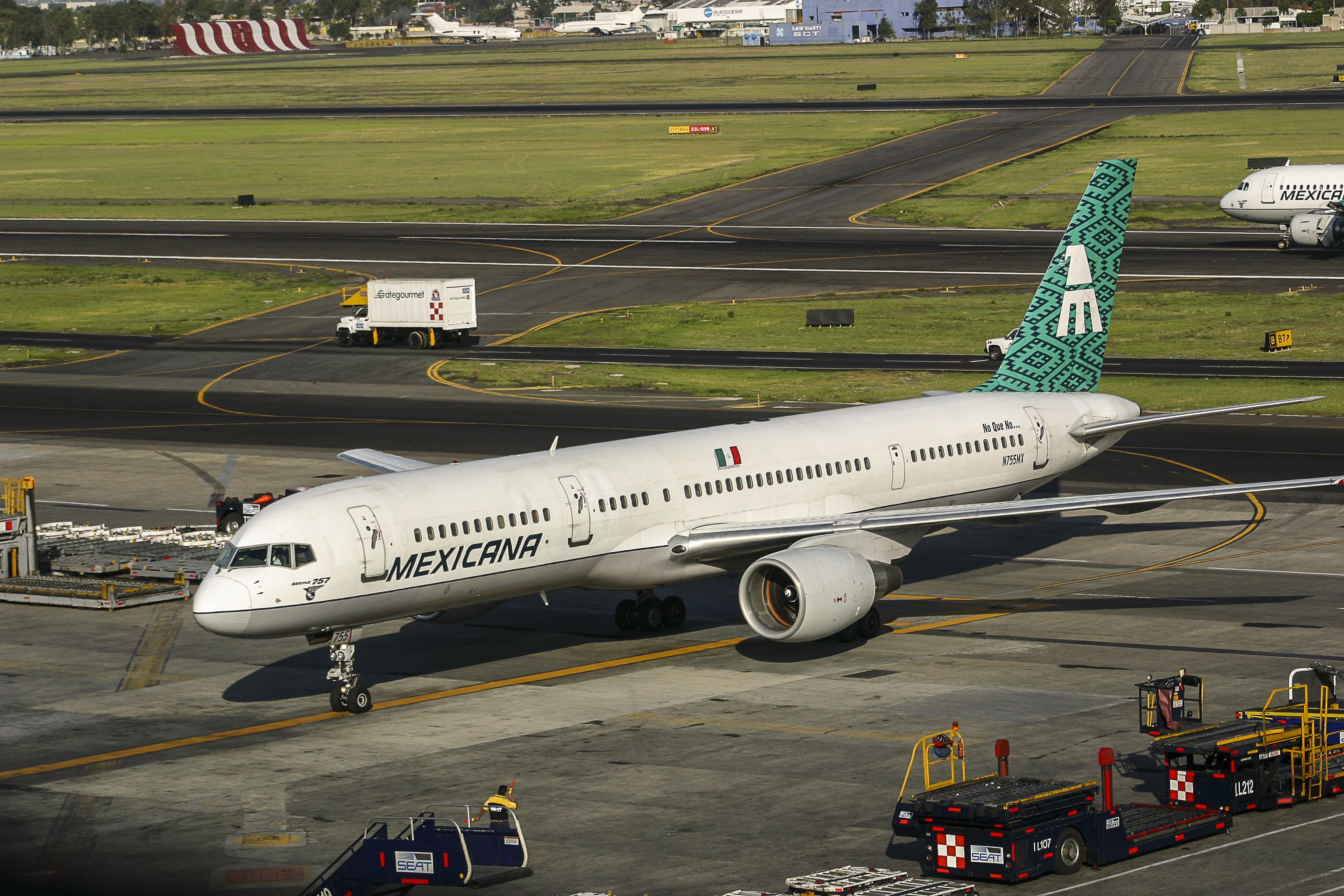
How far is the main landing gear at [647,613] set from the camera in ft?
139

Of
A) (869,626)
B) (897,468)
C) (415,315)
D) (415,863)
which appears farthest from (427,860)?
(415,315)

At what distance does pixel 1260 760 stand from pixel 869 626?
14.2m

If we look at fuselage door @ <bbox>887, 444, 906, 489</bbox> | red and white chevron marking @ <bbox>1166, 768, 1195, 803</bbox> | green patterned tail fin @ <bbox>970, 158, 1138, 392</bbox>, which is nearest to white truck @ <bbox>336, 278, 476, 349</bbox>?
green patterned tail fin @ <bbox>970, 158, 1138, 392</bbox>

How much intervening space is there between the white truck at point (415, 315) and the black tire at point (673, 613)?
160 feet

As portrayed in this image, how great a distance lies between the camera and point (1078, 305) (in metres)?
51.4

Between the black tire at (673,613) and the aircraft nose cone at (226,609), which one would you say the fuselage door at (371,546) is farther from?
the black tire at (673,613)

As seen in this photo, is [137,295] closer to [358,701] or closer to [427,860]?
[358,701]

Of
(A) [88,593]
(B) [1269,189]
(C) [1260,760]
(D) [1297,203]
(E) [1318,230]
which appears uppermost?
(B) [1269,189]

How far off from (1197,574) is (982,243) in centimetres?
7024

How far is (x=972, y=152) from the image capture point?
151250mm

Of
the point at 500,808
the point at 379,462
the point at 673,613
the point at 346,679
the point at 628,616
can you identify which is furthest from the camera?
the point at 379,462

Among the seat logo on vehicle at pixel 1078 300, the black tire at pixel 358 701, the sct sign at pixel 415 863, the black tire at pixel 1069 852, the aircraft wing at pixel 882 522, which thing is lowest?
the black tire at pixel 358 701

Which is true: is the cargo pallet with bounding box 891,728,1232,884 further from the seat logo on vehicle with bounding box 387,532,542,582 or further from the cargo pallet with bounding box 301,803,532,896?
the seat logo on vehicle with bounding box 387,532,542,582

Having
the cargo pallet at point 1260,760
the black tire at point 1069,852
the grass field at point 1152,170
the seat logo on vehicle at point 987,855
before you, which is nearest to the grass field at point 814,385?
the cargo pallet at point 1260,760
